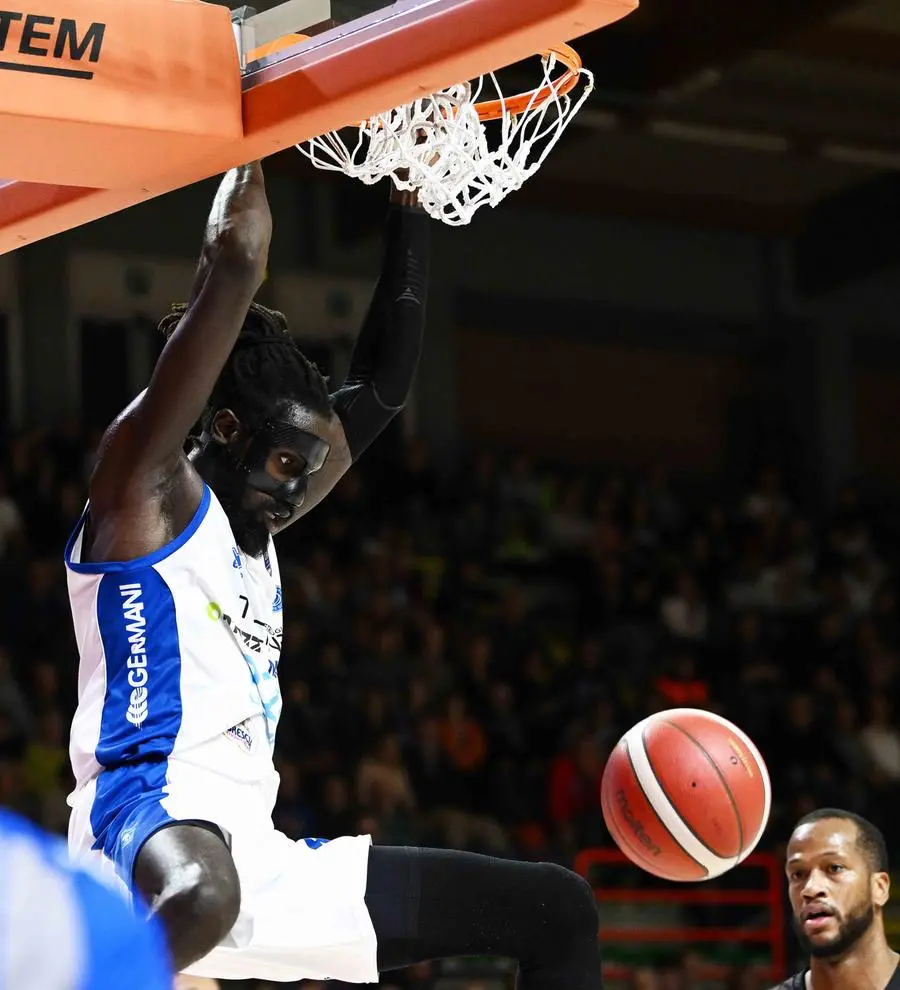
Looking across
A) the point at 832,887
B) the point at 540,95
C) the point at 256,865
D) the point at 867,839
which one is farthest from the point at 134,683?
the point at 867,839

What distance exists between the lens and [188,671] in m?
3.36

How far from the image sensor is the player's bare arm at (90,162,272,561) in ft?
10.4

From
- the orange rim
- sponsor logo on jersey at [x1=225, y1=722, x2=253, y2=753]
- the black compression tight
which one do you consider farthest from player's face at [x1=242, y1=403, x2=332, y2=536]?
the orange rim

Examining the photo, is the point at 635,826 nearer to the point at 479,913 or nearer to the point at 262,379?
the point at 479,913

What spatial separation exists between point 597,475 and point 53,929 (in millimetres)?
14008

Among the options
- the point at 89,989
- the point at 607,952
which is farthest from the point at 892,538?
the point at 89,989

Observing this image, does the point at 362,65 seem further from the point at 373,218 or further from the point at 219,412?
the point at 373,218

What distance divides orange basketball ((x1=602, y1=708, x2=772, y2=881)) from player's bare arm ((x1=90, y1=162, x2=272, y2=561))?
1.45m

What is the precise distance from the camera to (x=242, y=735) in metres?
3.43

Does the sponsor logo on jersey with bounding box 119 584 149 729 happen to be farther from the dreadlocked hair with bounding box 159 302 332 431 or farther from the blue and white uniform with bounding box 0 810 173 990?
the blue and white uniform with bounding box 0 810 173 990

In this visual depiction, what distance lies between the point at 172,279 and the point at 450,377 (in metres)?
2.61

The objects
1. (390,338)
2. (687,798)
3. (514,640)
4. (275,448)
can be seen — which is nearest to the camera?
(275,448)

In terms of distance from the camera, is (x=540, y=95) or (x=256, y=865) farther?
(x=540, y=95)

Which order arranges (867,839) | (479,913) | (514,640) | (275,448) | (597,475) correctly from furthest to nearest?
(597,475), (514,640), (867,839), (275,448), (479,913)
